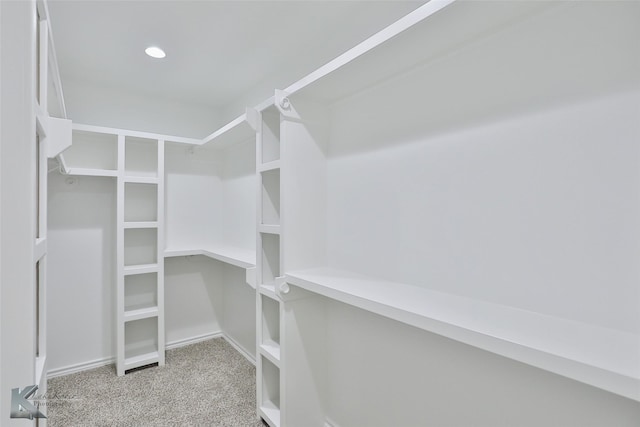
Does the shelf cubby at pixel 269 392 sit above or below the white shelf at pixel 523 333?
below

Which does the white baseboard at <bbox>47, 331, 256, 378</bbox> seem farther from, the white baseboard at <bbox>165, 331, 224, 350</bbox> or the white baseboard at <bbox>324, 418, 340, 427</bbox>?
Result: the white baseboard at <bbox>324, 418, 340, 427</bbox>

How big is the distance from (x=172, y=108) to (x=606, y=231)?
10.9ft

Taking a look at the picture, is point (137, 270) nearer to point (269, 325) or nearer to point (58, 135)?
point (269, 325)

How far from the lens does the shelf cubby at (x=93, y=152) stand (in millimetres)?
Answer: 2543

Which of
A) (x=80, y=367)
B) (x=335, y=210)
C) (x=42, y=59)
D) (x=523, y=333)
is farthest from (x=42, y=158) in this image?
(x=80, y=367)

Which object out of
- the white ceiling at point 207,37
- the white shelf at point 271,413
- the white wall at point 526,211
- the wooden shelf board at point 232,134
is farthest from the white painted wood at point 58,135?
Result: the white shelf at point 271,413

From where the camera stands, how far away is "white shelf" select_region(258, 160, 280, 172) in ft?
5.67

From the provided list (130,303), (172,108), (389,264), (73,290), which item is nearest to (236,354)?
(130,303)

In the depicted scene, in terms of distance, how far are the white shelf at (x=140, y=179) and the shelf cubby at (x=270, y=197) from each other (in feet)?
4.34

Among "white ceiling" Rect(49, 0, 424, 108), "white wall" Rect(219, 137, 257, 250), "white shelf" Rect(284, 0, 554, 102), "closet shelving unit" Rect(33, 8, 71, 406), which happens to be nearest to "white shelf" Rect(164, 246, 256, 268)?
"white wall" Rect(219, 137, 257, 250)

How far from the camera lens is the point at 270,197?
6.27ft

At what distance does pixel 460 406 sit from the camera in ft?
3.94

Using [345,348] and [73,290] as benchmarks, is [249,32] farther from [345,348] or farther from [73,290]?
[73,290]

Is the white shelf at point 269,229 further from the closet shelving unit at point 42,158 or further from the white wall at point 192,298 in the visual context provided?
the white wall at point 192,298
